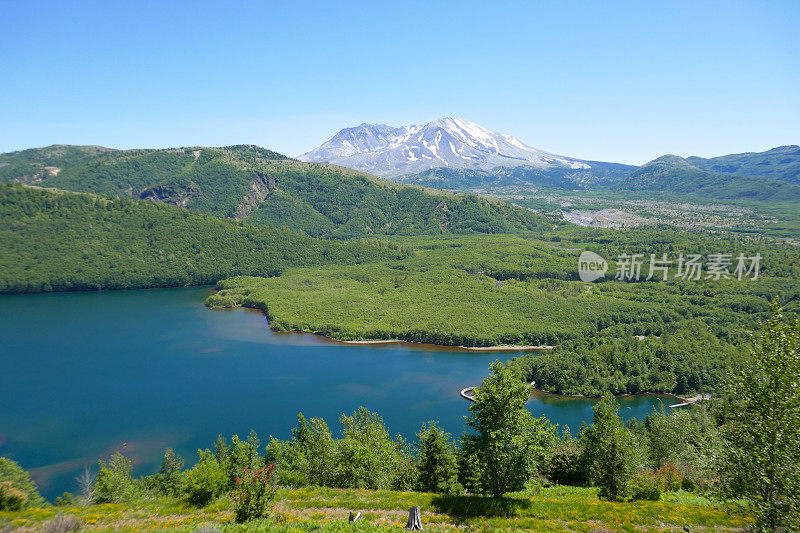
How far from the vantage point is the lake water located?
52.8m

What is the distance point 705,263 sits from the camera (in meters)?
126

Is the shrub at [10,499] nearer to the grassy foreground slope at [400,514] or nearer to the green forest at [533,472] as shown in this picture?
the green forest at [533,472]

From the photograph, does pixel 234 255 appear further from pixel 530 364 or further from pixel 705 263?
pixel 705 263

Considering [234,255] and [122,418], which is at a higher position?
[234,255]

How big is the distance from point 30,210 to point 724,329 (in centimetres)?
21476

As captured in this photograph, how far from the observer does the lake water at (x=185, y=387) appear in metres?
52.8

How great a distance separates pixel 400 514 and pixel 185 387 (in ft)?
199

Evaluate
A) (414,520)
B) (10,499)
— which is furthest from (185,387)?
(414,520)

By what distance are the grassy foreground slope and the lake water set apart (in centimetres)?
3153

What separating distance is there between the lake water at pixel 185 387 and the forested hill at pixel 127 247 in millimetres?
33411

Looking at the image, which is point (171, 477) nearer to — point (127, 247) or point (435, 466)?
point (435, 466)

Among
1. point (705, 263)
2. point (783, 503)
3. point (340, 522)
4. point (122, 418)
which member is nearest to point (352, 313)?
point (122, 418)

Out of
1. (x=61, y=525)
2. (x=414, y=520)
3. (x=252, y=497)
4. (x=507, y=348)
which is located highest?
(x=252, y=497)

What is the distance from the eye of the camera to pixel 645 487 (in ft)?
75.9
